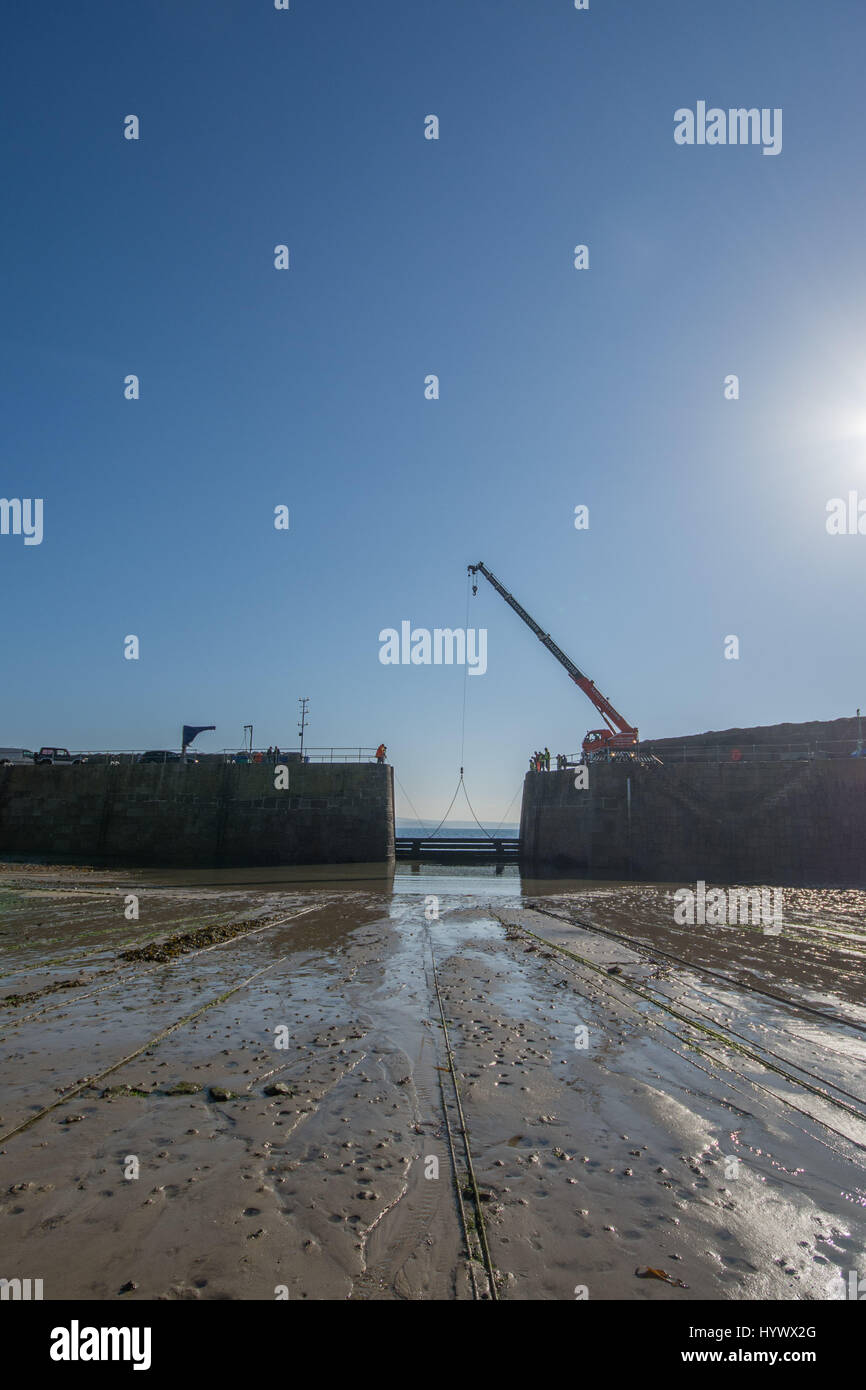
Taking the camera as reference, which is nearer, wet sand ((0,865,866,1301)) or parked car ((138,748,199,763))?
wet sand ((0,865,866,1301))

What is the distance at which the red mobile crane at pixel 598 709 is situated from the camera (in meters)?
35.0

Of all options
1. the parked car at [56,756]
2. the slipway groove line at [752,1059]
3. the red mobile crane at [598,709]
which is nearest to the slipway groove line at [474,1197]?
the slipway groove line at [752,1059]

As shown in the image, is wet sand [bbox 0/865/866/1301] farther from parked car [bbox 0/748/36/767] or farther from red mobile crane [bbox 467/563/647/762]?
parked car [bbox 0/748/36/767]

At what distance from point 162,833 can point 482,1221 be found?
33.4 meters

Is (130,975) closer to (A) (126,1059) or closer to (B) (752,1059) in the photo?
(A) (126,1059)

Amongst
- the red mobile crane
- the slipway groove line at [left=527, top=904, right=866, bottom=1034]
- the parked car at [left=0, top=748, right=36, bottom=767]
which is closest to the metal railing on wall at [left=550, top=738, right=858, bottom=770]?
the red mobile crane

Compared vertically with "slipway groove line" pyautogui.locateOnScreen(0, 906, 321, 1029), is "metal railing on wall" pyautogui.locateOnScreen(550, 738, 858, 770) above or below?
above

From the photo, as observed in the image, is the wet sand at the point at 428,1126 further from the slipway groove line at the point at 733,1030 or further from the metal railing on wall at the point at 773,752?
the metal railing on wall at the point at 773,752

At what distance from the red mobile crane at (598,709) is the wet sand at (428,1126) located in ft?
79.6

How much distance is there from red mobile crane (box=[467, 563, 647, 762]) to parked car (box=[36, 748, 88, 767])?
90.4ft

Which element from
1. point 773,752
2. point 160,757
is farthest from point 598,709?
point 160,757

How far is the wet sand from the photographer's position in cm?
328

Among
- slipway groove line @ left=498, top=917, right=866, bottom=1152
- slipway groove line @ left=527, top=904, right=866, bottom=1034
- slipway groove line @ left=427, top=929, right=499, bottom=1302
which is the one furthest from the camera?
slipway groove line @ left=527, top=904, right=866, bottom=1034
